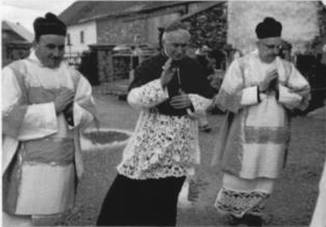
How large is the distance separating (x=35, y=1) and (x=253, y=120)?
5.95 feet

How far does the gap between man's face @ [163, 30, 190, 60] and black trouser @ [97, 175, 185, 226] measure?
830 millimetres

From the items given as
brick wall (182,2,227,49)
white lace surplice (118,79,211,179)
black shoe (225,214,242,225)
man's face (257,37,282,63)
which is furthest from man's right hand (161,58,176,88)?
brick wall (182,2,227,49)

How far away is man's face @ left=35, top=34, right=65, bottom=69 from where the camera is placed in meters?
3.13

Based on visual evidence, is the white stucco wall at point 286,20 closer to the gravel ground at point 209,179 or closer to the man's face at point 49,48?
the gravel ground at point 209,179

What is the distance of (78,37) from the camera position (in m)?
4.46

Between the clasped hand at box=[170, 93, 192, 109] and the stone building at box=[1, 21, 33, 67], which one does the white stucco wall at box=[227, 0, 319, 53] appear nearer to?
the clasped hand at box=[170, 93, 192, 109]

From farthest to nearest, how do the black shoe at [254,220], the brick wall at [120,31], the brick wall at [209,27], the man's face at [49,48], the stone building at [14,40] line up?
the brick wall at [209,27]
the brick wall at [120,31]
the black shoe at [254,220]
the stone building at [14,40]
the man's face at [49,48]

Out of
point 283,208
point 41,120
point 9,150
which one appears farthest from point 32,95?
point 283,208

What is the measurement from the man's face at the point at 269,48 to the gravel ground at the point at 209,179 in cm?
103

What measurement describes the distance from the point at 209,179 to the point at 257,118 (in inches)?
38.5

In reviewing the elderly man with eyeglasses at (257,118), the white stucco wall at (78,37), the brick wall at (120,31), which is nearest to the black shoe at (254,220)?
the elderly man with eyeglasses at (257,118)

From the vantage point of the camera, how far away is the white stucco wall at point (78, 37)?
4.02m

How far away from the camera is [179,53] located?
10.8 ft

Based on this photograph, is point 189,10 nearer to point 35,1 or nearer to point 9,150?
point 35,1
